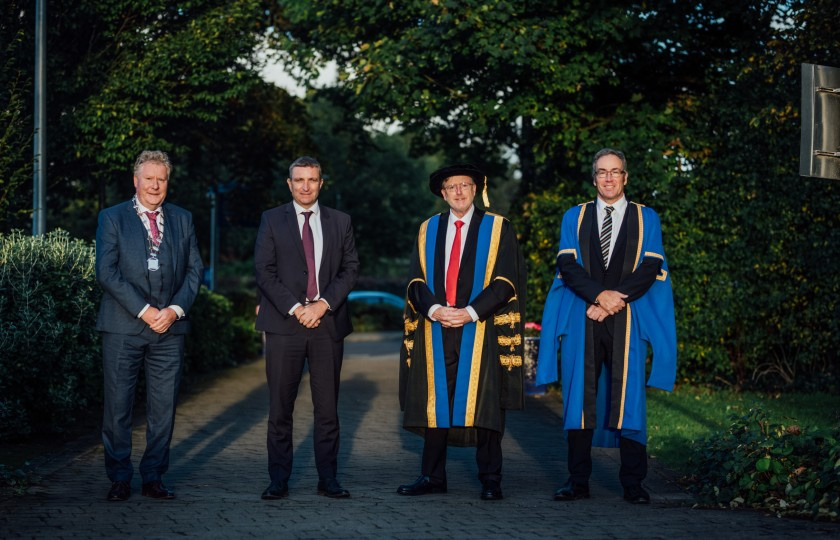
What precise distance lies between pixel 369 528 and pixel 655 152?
28.3 feet

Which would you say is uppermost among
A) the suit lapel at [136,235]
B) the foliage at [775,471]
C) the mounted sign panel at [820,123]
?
the mounted sign panel at [820,123]

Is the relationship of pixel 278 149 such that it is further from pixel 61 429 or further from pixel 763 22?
pixel 61 429

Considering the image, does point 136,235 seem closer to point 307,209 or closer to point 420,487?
point 307,209

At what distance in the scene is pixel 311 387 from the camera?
23.7 feet

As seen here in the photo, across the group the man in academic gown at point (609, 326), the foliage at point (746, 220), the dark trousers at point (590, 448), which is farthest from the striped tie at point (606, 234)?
the foliage at point (746, 220)

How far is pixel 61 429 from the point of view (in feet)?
31.1

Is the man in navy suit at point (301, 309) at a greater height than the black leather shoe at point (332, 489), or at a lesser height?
greater

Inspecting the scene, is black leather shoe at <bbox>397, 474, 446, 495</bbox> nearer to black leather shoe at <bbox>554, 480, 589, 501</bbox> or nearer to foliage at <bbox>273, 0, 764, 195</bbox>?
black leather shoe at <bbox>554, 480, 589, 501</bbox>

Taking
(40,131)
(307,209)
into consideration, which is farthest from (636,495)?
(40,131)

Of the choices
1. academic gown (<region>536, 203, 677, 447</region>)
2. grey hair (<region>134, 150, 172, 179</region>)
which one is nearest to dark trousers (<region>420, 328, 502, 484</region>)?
academic gown (<region>536, 203, 677, 447</region>)

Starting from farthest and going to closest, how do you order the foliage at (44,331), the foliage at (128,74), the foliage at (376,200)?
the foliage at (376,200) → the foliage at (128,74) → the foliage at (44,331)

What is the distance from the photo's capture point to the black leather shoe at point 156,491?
22.7 ft

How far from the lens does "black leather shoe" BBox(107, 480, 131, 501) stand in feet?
22.4

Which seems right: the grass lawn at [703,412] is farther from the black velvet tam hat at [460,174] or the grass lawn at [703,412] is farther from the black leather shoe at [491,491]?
the black velvet tam hat at [460,174]
